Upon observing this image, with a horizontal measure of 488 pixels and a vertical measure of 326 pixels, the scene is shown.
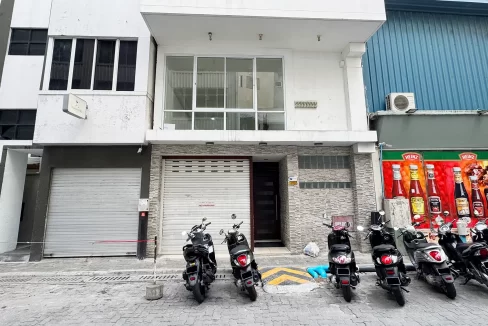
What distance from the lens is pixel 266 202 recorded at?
8883 millimetres

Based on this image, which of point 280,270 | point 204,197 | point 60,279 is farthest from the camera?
point 204,197

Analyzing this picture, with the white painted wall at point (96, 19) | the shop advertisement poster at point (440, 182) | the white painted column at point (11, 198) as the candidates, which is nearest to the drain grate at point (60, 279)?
the white painted column at point (11, 198)

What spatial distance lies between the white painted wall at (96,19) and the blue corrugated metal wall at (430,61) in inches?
322

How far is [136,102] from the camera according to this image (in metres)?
7.23

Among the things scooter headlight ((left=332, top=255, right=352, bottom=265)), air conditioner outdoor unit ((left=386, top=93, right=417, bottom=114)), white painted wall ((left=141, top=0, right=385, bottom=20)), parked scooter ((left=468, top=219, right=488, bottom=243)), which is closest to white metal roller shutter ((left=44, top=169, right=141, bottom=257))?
white painted wall ((left=141, top=0, right=385, bottom=20))

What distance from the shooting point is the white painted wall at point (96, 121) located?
23.0 ft

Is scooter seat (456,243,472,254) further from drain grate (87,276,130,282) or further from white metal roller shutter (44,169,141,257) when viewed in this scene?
white metal roller shutter (44,169,141,257)

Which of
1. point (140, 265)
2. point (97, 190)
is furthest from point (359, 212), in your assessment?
point (97, 190)

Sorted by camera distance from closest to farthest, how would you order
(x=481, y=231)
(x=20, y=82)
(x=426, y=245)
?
(x=426, y=245), (x=481, y=231), (x=20, y=82)

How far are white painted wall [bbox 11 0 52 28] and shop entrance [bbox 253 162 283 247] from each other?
10014 mm

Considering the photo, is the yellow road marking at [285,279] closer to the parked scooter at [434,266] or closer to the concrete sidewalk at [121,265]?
the concrete sidewalk at [121,265]

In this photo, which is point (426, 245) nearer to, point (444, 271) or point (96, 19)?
point (444, 271)

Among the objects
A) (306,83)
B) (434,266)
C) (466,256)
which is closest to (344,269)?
(434,266)

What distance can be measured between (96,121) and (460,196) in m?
11.9
